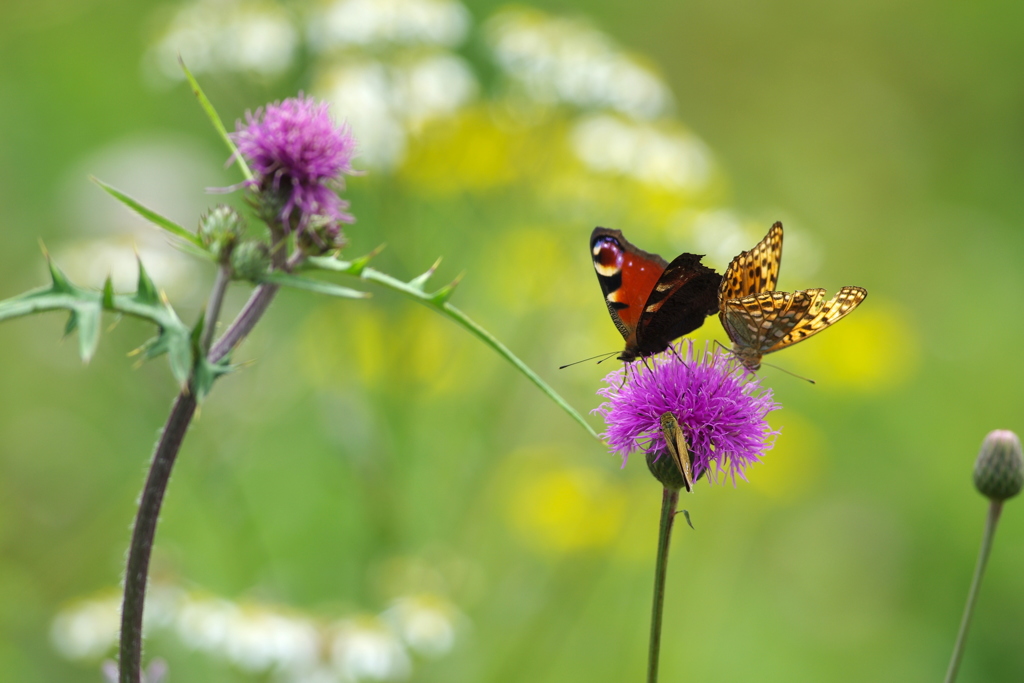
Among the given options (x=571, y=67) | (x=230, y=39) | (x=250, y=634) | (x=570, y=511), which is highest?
(x=230, y=39)

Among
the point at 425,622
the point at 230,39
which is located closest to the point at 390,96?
the point at 230,39

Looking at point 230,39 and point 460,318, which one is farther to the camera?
point 230,39

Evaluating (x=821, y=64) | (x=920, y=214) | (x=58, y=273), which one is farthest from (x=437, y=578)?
(x=821, y=64)

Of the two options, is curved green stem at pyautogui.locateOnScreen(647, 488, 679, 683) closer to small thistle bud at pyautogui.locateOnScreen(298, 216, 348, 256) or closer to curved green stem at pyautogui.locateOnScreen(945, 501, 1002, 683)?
curved green stem at pyautogui.locateOnScreen(945, 501, 1002, 683)

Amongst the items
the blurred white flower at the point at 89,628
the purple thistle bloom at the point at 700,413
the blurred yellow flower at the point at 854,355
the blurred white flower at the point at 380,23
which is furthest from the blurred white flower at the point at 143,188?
the purple thistle bloom at the point at 700,413

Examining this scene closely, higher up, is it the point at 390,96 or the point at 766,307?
the point at 390,96

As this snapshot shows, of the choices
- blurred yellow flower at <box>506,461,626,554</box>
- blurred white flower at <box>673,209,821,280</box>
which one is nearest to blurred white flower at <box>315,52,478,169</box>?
blurred white flower at <box>673,209,821,280</box>

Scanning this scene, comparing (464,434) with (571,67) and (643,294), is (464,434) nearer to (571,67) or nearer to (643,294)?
(571,67)
